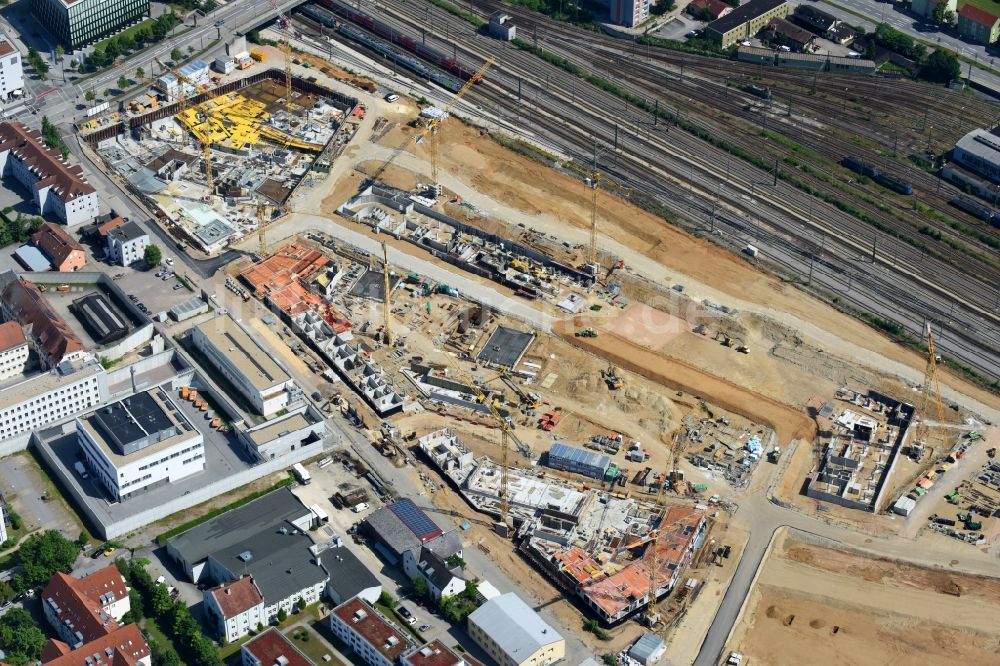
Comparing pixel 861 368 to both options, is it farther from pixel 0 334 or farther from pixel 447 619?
pixel 0 334

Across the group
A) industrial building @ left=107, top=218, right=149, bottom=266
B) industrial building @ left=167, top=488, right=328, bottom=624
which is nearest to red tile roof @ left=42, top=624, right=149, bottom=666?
industrial building @ left=167, top=488, right=328, bottom=624

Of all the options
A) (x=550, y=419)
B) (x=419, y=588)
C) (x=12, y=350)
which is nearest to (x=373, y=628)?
(x=419, y=588)

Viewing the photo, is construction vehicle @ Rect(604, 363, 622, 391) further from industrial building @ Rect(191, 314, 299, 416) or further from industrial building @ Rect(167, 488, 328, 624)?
industrial building @ Rect(167, 488, 328, 624)

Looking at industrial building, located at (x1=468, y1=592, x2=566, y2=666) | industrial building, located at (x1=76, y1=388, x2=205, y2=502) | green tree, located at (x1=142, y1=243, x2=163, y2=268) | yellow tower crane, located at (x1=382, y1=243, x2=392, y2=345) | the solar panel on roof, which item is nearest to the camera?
industrial building, located at (x1=468, y1=592, x2=566, y2=666)

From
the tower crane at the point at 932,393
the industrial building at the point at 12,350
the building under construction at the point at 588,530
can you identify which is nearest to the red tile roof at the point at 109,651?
the building under construction at the point at 588,530

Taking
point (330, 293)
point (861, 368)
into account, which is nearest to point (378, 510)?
point (330, 293)

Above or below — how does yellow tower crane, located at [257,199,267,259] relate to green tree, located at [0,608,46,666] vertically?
above
